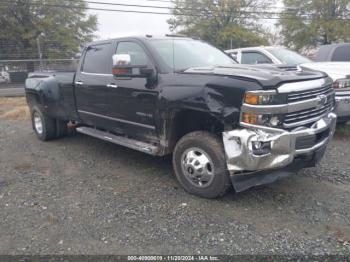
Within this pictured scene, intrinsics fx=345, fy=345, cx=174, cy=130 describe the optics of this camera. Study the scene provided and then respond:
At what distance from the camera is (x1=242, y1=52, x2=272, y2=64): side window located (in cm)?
780

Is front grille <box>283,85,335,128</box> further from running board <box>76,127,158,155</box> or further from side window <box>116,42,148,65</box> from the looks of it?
side window <box>116,42,148,65</box>

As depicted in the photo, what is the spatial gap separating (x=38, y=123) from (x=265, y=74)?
5.10 meters

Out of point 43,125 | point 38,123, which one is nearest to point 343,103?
point 43,125

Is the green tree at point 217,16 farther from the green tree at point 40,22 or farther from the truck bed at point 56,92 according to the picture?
the truck bed at point 56,92

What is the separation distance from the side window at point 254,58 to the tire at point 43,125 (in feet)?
14.9

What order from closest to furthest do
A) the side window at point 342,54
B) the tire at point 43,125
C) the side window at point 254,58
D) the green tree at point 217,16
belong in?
1. the tire at point 43,125
2. the side window at point 254,58
3. the side window at point 342,54
4. the green tree at point 217,16

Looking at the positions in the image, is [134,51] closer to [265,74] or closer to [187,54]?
[187,54]

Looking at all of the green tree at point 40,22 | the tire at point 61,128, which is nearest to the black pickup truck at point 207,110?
the tire at point 61,128

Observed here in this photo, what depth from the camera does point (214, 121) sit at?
3.93 m

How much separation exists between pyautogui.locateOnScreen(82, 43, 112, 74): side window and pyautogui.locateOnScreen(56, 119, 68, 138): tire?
5.44 ft

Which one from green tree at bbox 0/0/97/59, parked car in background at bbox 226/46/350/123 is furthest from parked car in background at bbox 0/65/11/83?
parked car in background at bbox 226/46/350/123

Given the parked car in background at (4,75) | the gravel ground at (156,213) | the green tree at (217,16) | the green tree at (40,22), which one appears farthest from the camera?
the green tree at (217,16)

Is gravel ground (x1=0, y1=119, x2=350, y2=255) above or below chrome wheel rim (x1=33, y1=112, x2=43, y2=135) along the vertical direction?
below

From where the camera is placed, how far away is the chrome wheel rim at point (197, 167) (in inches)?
151
